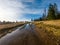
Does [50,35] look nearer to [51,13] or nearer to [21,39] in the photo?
[21,39]

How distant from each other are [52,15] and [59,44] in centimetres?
7718

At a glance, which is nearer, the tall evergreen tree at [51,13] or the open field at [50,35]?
the open field at [50,35]

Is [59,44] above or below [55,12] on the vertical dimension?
below

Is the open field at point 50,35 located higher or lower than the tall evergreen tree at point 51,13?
lower

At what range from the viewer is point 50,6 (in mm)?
96438

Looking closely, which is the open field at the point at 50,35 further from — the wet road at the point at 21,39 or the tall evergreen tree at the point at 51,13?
the tall evergreen tree at the point at 51,13

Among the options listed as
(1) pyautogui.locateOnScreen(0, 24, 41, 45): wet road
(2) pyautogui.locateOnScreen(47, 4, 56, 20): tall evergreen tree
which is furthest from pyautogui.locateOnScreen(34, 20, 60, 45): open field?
(2) pyautogui.locateOnScreen(47, 4, 56, 20): tall evergreen tree

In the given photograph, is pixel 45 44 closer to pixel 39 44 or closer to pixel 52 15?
pixel 39 44

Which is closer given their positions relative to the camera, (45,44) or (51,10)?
(45,44)

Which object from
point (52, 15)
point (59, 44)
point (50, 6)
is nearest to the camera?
point (59, 44)

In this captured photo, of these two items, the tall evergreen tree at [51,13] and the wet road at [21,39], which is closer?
the wet road at [21,39]

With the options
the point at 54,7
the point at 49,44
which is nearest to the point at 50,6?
the point at 54,7

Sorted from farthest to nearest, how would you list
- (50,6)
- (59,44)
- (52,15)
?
(50,6), (52,15), (59,44)

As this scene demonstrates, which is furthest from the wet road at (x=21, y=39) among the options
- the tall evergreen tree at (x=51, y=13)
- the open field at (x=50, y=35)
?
the tall evergreen tree at (x=51, y=13)
